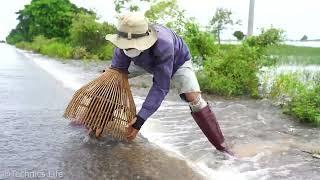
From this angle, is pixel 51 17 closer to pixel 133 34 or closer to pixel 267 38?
pixel 267 38

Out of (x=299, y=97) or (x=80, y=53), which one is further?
(x=80, y=53)

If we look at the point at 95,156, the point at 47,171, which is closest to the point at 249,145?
the point at 95,156

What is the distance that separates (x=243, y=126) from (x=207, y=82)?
330 centimetres

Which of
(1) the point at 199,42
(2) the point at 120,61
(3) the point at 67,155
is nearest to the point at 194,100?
(2) the point at 120,61

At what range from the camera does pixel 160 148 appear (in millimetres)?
4902

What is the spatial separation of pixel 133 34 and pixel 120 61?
0.72 meters

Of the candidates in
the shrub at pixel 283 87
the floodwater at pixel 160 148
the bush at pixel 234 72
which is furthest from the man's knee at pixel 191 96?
the bush at pixel 234 72

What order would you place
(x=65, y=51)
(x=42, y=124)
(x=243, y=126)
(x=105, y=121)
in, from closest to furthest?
(x=105, y=121), (x=42, y=124), (x=243, y=126), (x=65, y=51)

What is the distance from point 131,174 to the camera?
391cm

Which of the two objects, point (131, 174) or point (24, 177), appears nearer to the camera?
point (24, 177)

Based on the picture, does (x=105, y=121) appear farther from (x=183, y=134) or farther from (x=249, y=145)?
(x=249, y=145)

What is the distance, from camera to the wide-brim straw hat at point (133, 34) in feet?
13.4

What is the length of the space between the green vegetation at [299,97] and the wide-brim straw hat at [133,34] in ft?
11.1

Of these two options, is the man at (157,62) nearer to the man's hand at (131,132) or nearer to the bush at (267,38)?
the man's hand at (131,132)
